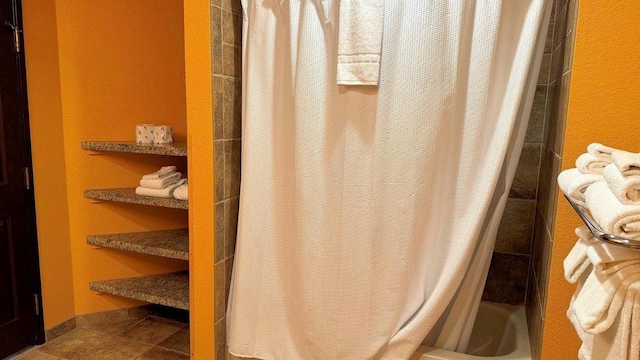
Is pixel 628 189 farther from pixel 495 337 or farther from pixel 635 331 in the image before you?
pixel 495 337

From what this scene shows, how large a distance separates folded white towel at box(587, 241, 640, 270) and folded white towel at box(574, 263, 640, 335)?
0.05 feet

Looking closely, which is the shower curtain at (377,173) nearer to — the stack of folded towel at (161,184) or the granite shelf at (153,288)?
the granite shelf at (153,288)

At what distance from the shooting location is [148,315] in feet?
8.37

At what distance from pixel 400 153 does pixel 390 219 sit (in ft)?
0.80

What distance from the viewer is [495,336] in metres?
1.91

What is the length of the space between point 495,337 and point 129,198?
6.44 ft

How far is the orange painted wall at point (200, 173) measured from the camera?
5.29ft

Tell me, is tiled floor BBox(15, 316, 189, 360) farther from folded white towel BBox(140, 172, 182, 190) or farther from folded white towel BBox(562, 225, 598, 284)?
folded white towel BBox(562, 225, 598, 284)

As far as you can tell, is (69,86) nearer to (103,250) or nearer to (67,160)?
(67,160)

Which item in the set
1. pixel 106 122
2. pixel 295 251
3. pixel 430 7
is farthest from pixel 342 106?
pixel 106 122

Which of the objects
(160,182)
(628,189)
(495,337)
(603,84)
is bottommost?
(495,337)

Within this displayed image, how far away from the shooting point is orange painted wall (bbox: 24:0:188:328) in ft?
6.98

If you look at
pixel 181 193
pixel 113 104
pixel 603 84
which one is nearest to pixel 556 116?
pixel 603 84

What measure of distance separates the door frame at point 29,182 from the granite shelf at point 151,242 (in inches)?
10.6
